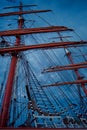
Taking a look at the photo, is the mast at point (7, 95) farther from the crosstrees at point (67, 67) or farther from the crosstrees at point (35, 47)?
the crosstrees at point (67, 67)

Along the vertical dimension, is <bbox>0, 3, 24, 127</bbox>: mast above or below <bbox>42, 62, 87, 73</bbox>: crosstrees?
below

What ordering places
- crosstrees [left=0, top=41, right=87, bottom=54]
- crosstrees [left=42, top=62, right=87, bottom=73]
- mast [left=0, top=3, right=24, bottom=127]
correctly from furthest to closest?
1. crosstrees [left=42, top=62, right=87, bottom=73]
2. crosstrees [left=0, top=41, right=87, bottom=54]
3. mast [left=0, top=3, right=24, bottom=127]

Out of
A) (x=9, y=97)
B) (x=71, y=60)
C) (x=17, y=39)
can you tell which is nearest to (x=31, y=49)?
(x=17, y=39)

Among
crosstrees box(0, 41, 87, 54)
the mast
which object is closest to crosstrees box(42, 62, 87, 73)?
crosstrees box(0, 41, 87, 54)

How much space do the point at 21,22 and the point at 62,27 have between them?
5.72 meters

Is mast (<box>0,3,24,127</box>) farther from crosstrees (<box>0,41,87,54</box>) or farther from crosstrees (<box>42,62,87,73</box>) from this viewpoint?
crosstrees (<box>42,62,87,73</box>)

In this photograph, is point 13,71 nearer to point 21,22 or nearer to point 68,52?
point 21,22

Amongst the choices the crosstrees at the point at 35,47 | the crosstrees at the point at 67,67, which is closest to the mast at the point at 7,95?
the crosstrees at the point at 35,47

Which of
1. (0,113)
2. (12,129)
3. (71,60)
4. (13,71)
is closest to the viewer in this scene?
(12,129)

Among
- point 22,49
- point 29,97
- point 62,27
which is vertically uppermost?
point 62,27

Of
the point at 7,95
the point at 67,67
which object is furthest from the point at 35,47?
the point at 67,67

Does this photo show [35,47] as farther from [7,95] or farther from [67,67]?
[67,67]

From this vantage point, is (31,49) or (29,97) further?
(31,49)

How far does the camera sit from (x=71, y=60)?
29.5 metres
